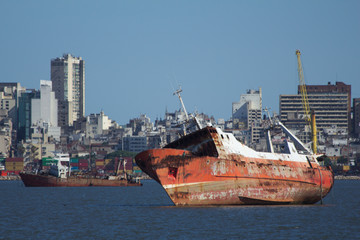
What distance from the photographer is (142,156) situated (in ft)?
229

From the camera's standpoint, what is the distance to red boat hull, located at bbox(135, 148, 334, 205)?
224ft

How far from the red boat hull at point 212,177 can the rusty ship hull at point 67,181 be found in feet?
298

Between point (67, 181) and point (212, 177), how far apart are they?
95.1m

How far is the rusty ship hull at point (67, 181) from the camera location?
159 meters

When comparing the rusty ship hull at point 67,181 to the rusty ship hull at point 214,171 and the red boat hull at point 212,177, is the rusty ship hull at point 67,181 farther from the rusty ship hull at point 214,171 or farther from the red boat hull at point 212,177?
the red boat hull at point 212,177

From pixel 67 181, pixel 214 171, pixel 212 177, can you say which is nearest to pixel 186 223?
pixel 212 177

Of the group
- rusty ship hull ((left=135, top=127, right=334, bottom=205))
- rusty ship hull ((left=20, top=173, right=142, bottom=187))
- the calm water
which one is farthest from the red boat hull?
rusty ship hull ((left=20, top=173, right=142, bottom=187))

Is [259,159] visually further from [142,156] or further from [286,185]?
[142,156]

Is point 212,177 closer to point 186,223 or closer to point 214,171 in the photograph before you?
point 214,171

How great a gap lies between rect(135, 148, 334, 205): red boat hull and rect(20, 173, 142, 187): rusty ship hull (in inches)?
3579

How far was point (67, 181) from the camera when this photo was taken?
160 metres

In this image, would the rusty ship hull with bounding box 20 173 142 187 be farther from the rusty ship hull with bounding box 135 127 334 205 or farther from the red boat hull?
the red boat hull

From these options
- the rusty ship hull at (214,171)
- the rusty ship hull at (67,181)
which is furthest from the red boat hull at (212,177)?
the rusty ship hull at (67,181)

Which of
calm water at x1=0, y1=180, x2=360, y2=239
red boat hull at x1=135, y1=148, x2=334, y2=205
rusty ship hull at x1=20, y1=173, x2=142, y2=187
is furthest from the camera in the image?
rusty ship hull at x1=20, y1=173, x2=142, y2=187
